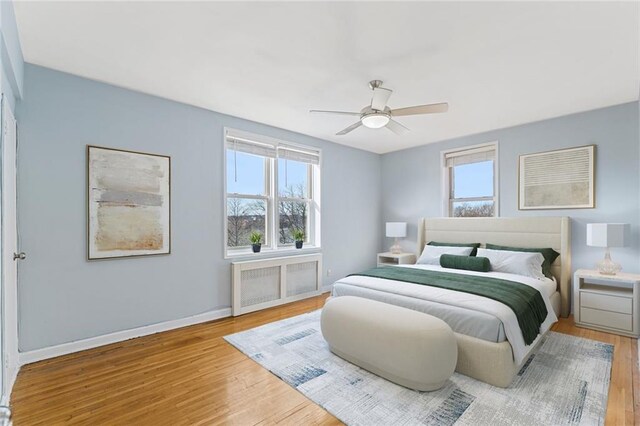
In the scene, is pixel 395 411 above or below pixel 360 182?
below

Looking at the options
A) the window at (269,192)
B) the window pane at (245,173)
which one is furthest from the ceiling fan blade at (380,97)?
the window pane at (245,173)

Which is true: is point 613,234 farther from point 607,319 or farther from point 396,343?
point 396,343

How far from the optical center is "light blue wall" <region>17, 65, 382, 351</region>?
8.73ft

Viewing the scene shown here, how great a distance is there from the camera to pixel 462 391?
2195 millimetres

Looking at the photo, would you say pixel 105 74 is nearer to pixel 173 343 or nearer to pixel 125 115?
pixel 125 115

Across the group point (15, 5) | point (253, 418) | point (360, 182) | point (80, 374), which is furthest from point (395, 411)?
point (360, 182)

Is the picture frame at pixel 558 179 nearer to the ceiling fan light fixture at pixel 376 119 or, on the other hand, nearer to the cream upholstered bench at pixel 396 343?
the ceiling fan light fixture at pixel 376 119

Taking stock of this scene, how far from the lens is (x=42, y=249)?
2.69 meters

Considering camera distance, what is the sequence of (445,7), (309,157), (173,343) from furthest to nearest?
(309,157) → (173,343) → (445,7)

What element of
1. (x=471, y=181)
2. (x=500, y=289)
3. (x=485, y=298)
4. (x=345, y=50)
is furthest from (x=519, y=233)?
(x=345, y=50)

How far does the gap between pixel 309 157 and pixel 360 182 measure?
132 centimetres

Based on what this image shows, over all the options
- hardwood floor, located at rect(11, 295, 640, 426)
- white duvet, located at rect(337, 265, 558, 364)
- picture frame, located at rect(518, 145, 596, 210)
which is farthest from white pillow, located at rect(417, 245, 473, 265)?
hardwood floor, located at rect(11, 295, 640, 426)

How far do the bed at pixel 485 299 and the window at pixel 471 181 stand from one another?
1.38 ft

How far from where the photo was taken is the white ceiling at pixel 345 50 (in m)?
1.99
